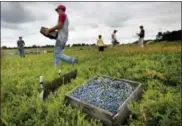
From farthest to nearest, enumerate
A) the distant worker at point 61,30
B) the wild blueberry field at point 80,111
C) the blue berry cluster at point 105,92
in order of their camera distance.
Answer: the distant worker at point 61,30 → the blue berry cluster at point 105,92 → the wild blueberry field at point 80,111

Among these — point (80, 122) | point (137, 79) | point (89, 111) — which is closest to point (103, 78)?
point (137, 79)

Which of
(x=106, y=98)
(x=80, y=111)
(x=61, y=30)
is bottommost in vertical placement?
(x=80, y=111)

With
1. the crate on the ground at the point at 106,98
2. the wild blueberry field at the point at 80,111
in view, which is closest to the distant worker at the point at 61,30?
the wild blueberry field at the point at 80,111

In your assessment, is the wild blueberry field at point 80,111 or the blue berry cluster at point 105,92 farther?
the blue berry cluster at point 105,92

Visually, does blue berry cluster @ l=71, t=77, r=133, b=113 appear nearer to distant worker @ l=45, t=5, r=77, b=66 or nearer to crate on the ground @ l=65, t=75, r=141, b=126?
crate on the ground @ l=65, t=75, r=141, b=126

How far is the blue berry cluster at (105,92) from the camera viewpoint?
15.4ft

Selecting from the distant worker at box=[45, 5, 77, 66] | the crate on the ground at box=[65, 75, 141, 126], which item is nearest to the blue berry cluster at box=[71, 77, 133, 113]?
the crate on the ground at box=[65, 75, 141, 126]

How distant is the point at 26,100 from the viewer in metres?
5.48

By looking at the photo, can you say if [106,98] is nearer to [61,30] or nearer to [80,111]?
[80,111]

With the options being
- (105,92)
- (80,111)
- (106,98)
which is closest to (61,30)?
(105,92)

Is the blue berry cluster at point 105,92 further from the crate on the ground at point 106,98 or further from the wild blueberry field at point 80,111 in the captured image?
the wild blueberry field at point 80,111

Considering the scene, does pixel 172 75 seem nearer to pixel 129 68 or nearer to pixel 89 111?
pixel 129 68

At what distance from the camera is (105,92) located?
17.4 feet

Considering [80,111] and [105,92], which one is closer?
[80,111]
